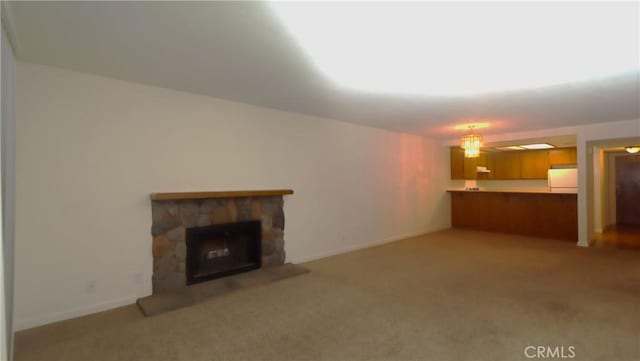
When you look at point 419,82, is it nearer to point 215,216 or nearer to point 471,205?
point 215,216

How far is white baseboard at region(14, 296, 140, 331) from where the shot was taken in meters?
2.79

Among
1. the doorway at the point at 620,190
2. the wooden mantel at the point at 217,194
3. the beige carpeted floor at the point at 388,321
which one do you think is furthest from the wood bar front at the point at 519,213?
the wooden mantel at the point at 217,194

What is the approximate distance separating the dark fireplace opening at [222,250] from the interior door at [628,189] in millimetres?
9933

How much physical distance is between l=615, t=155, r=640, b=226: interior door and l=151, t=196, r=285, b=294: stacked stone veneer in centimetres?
982

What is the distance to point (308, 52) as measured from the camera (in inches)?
103

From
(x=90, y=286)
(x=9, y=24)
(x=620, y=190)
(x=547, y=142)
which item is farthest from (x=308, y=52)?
(x=620, y=190)

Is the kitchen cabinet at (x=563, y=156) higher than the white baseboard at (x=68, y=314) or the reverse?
higher

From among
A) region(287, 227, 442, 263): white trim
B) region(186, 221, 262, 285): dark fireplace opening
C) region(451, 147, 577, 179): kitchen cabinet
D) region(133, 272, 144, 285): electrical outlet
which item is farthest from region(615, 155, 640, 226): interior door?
region(133, 272, 144, 285): electrical outlet

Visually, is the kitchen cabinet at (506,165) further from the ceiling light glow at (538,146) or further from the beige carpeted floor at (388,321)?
the beige carpeted floor at (388,321)

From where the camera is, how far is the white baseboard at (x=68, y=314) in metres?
2.79

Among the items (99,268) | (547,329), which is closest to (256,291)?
(99,268)

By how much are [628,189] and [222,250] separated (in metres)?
10.5

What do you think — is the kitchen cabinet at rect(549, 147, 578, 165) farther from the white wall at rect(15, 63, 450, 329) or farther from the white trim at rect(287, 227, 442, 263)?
the white wall at rect(15, 63, 450, 329)

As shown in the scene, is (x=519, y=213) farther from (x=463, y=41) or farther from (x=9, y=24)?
(x=9, y=24)
